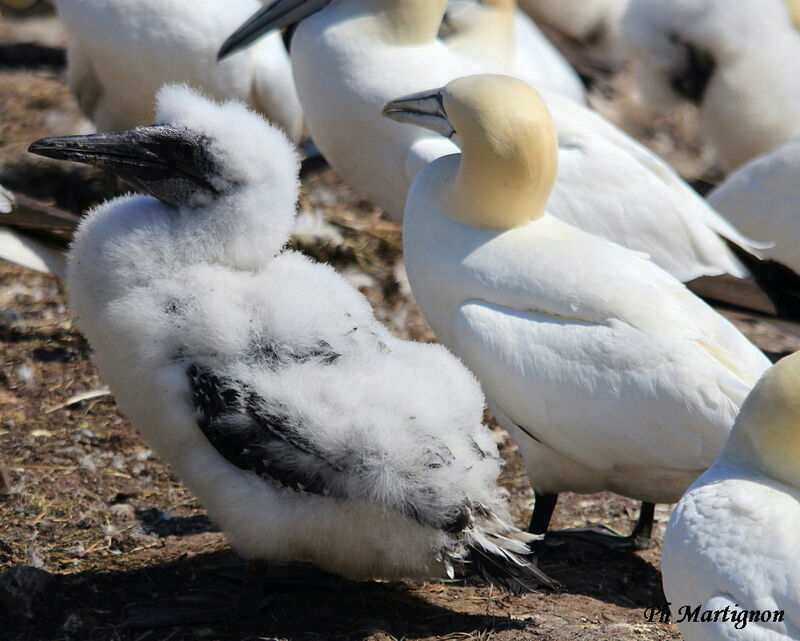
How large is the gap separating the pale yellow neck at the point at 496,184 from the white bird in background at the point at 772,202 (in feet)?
6.84

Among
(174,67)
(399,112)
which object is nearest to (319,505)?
(399,112)

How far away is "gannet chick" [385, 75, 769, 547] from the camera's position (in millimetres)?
3537

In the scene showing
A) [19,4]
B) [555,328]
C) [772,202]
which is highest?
[555,328]

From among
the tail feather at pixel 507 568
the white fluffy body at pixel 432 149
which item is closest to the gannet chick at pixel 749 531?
the tail feather at pixel 507 568

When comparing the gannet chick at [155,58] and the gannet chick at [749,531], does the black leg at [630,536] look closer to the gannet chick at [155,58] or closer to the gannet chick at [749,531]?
the gannet chick at [749,531]

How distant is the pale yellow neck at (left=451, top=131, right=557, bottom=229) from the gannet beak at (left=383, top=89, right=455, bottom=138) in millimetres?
252

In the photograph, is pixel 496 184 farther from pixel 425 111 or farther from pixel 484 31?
pixel 484 31

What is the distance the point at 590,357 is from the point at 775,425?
80 cm

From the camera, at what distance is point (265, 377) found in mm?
3193

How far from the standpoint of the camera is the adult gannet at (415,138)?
16.1 ft

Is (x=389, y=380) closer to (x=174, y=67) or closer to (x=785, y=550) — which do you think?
(x=785, y=550)

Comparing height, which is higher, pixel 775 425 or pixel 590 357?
pixel 775 425

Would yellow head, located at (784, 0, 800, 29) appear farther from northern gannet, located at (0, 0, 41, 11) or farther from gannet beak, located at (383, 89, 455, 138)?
northern gannet, located at (0, 0, 41, 11)

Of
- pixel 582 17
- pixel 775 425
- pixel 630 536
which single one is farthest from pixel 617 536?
pixel 582 17
